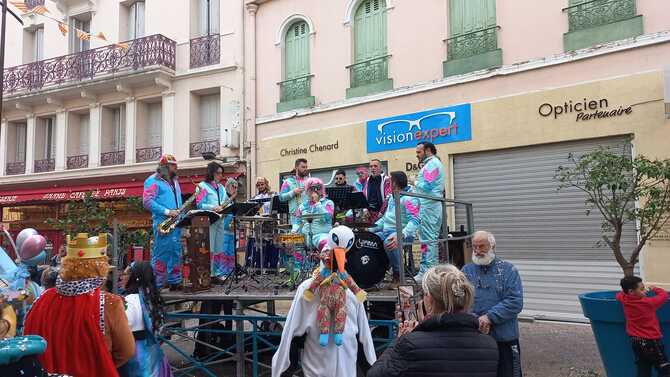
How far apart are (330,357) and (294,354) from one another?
0.30m

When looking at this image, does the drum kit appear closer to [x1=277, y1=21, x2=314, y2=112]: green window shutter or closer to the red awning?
[x1=277, y1=21, x2=314, y2=112]: green window shutter

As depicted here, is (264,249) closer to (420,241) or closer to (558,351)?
(420,241)

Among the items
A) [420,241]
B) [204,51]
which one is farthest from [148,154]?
[420,241]

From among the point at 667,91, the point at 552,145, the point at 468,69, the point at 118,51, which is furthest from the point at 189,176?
the point at 667,91

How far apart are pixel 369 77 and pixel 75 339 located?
11339 mm

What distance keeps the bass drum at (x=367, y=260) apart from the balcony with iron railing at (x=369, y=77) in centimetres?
758

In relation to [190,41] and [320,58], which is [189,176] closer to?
[190,41]

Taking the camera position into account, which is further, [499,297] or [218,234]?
[218,234]

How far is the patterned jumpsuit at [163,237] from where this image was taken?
7.59 m

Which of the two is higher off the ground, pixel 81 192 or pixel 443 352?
pixel 81 192

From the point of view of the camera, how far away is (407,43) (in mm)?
13211

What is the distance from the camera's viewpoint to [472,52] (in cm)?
1217

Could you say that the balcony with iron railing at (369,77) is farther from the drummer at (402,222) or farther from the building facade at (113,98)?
the drummer at (402,222)

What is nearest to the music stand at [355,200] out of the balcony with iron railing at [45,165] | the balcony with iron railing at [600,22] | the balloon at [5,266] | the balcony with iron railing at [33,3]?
the balloon at [5,266]
